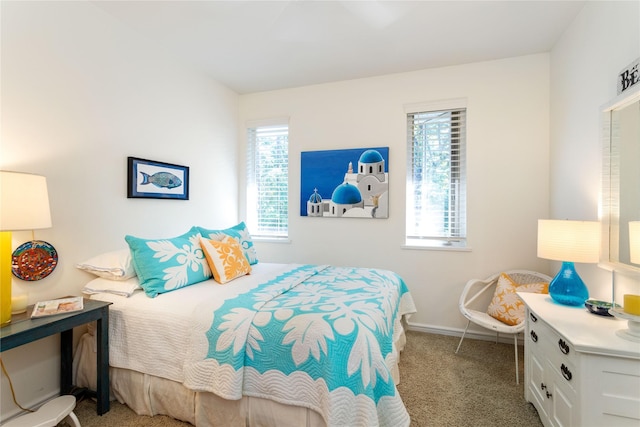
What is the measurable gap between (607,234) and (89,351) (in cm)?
340

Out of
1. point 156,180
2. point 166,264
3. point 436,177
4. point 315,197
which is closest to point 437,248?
point 436,177

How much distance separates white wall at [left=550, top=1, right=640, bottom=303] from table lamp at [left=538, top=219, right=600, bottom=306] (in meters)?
0.19

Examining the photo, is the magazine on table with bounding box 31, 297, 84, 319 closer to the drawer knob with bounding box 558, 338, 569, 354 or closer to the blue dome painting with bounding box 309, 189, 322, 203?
the blue dome painting with bounding box 309, 189, 322, 203

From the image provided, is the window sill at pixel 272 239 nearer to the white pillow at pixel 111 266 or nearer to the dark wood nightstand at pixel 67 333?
the white pillow at pixel 111 266

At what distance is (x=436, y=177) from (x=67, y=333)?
134 inches

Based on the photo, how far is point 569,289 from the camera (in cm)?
184

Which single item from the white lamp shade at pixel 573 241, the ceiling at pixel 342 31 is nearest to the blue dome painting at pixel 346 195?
the ceiling at pixel 342 31

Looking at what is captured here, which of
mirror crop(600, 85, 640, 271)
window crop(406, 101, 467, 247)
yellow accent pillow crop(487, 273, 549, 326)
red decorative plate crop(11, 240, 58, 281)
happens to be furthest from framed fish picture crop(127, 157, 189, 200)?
mirror crop(600, 85, 640, 271)

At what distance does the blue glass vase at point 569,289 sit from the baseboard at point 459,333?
125 cm

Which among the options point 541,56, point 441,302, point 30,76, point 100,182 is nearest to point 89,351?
point 100,182

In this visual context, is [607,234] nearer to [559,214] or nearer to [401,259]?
[559,214]

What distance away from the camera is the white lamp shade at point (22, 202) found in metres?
1.52

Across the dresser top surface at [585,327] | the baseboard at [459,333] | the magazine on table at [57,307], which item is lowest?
the baseboard at [459,333]

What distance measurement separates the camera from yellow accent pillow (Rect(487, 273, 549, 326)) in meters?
2.53
